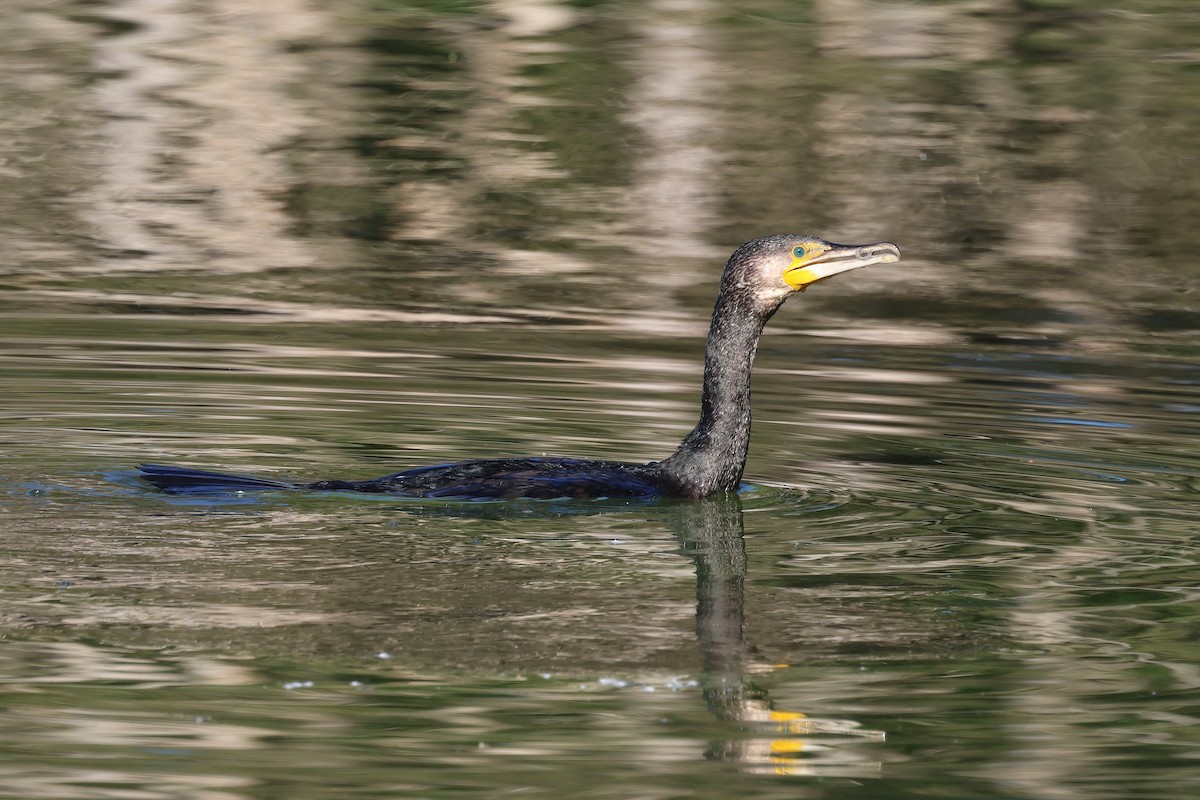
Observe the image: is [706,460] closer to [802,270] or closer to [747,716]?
[802,270]

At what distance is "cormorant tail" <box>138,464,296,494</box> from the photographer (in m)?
8.66

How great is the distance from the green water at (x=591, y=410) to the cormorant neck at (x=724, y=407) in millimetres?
170

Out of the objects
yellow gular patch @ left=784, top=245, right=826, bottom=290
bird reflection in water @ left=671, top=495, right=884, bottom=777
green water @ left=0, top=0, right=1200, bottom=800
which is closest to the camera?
bird reflection in water @ left=671, top=495, right=884, bottom=777

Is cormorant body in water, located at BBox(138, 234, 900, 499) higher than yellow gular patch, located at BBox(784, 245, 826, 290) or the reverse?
the reverse

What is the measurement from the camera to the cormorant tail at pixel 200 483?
8.66 meters

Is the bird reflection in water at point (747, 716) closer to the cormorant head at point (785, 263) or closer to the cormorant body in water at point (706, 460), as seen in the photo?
the cormorant body in water at point (706, 460)

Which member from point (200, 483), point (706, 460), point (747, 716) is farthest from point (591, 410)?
point (747, 716)

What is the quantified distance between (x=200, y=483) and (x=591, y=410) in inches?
130

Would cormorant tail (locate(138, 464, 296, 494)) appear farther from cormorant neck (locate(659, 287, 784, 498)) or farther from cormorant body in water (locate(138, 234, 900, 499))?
cormorant neck (locate(659, 287, 784, 498))

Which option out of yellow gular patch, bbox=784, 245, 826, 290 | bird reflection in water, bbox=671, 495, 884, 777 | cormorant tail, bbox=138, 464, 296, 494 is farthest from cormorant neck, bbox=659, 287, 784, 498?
cormorant tail, bbox=138, 464, 296, 494

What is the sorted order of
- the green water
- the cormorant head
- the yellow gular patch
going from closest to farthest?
the green water < the cormorant head < the yellow gular patch

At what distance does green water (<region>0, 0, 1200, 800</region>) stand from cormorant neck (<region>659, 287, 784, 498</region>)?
0.17 m

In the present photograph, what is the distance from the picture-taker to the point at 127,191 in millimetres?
20328

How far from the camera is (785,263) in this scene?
924 centimetres
